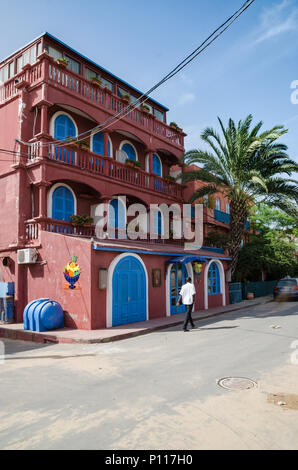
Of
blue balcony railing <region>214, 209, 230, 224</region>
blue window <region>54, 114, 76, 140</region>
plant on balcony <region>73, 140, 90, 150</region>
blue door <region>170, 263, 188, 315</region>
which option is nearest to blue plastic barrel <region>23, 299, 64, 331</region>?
blue door <region>170, 263, 188, 315</region>

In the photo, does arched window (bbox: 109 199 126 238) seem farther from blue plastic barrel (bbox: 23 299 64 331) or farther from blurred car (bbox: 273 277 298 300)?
blurred car (bbox: 273 277 298 300)

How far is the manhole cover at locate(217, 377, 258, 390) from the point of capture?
5.65 m

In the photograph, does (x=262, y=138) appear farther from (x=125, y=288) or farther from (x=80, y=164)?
(x=125, y=288)

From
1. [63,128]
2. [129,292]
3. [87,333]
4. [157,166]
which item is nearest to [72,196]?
[63,128]

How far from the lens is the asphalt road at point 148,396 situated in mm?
3898

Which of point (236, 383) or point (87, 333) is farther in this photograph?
point (87, 333)

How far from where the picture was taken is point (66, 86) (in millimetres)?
15227

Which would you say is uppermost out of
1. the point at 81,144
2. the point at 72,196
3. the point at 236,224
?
the point at 81,144

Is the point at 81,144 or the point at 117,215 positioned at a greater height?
the point at 81,144

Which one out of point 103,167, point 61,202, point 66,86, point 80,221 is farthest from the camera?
point 103,167

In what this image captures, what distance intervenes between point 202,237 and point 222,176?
517 cm

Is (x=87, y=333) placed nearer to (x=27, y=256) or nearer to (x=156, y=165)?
A: (x=27, y=256)

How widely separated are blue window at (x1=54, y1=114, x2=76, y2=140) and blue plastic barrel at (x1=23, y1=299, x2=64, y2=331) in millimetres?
7839

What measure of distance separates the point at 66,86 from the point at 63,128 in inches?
72.7
